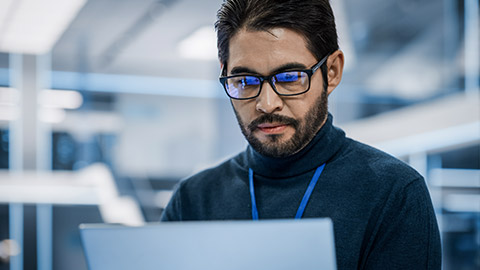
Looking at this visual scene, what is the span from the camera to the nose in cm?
97

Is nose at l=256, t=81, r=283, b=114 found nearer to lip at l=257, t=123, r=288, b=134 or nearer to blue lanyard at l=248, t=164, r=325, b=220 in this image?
lip at l=257, t=123, r=288, b=134

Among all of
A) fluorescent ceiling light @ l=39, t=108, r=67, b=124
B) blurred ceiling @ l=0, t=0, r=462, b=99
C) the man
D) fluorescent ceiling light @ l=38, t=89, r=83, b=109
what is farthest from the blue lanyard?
fluorescent ceiling light @ l=38, t=89, r=83, b=109

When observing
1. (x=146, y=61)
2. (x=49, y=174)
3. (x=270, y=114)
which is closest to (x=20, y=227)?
(x=49, y=174)

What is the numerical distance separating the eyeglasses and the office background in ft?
3.69

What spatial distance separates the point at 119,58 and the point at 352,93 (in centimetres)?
298

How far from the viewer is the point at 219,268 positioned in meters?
0.68

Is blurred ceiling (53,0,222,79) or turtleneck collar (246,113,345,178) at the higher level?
blurred ceiling (53,0,222,79)

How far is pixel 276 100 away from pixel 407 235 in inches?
13.0

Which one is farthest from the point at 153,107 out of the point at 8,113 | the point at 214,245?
the point at 214,245

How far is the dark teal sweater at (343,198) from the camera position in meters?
0.90

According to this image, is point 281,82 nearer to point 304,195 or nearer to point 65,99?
point 304,195

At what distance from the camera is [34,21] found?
3.09m

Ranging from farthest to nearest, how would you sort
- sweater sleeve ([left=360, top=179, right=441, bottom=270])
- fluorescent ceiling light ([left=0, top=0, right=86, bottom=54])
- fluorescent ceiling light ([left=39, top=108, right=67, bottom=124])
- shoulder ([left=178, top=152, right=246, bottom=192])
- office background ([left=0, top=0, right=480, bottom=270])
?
fluorescent ceiling light ([left=39, top=108, right=67, bottom=124]) < fluorescent ceiling light ([left=0, top=0, right=86, bottom=54]) < office background ([left=0, top=0, right=480, bottom=270]) < shoulder ([left=178, top=152, right=246, bottom=192]) < sweater sleeve ([left=360, top=179, right=441, bottom=270])

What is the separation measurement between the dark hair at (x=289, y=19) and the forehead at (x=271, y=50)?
1 centimetres
